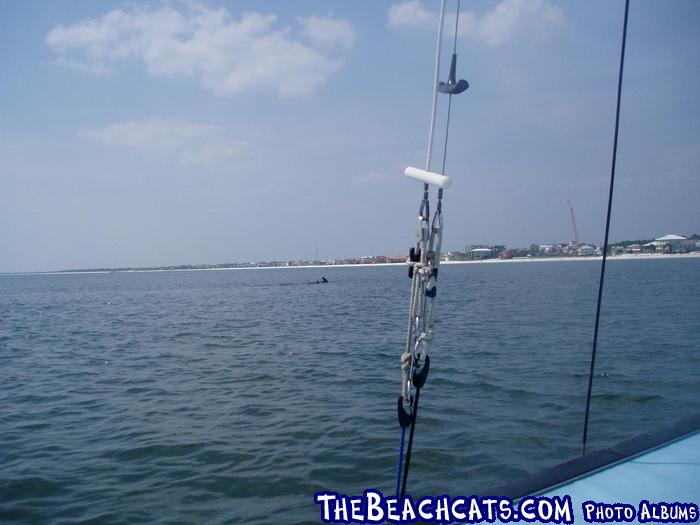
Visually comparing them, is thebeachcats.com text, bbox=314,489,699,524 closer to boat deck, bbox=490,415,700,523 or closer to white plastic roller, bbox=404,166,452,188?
boat deck, bbox=490,415,700,523

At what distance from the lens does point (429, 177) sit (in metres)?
3.76

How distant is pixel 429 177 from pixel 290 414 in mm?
7975

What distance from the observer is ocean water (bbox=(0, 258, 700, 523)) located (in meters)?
7.27

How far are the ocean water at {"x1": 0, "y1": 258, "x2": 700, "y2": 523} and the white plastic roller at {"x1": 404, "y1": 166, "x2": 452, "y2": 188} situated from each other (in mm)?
4660

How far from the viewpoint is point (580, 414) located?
9.96 meters

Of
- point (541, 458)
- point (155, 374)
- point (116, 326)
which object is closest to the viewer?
point (541, 458)

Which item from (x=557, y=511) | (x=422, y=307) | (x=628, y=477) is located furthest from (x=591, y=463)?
(x=422, y=307)

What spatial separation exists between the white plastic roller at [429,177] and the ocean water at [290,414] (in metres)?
4.66

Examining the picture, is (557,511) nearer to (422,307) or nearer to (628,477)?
(628,477)

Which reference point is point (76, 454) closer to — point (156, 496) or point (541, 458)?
point (156, 496)

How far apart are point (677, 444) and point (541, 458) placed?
3491 mm

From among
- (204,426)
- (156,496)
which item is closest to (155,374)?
(204,426)

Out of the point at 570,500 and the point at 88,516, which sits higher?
the point at 570,500

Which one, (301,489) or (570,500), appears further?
(301,489)
